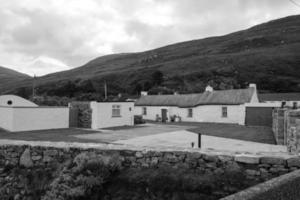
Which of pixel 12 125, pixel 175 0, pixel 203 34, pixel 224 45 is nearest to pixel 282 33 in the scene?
pixel 224 45

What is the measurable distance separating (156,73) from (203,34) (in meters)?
84.2

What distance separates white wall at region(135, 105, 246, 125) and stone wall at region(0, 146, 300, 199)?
18914 millimetres

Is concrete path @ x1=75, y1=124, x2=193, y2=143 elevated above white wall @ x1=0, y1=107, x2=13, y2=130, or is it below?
below

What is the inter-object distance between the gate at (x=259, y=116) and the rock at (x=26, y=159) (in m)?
19.7

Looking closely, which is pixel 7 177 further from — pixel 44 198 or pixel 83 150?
pixel 83 150

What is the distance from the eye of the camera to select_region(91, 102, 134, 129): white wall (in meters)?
20.7

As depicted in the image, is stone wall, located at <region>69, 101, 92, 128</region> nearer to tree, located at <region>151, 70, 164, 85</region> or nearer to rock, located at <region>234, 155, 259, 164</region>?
rock, located at <region>234, 155, 259, 164</region>

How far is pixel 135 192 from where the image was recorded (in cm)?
557

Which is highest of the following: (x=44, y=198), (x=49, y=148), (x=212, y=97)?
(x=212, y=97)

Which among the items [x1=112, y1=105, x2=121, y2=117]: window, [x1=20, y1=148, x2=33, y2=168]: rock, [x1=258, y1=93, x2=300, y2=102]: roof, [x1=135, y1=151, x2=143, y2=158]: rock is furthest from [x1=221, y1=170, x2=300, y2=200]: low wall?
[x1=258, y1=93, x2=300, y2=102]: roof

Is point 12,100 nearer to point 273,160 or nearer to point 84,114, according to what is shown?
point 84,114

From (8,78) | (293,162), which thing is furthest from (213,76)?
(8,78)

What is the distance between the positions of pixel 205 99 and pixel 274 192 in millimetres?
26459

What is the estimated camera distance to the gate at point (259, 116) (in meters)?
20.5
